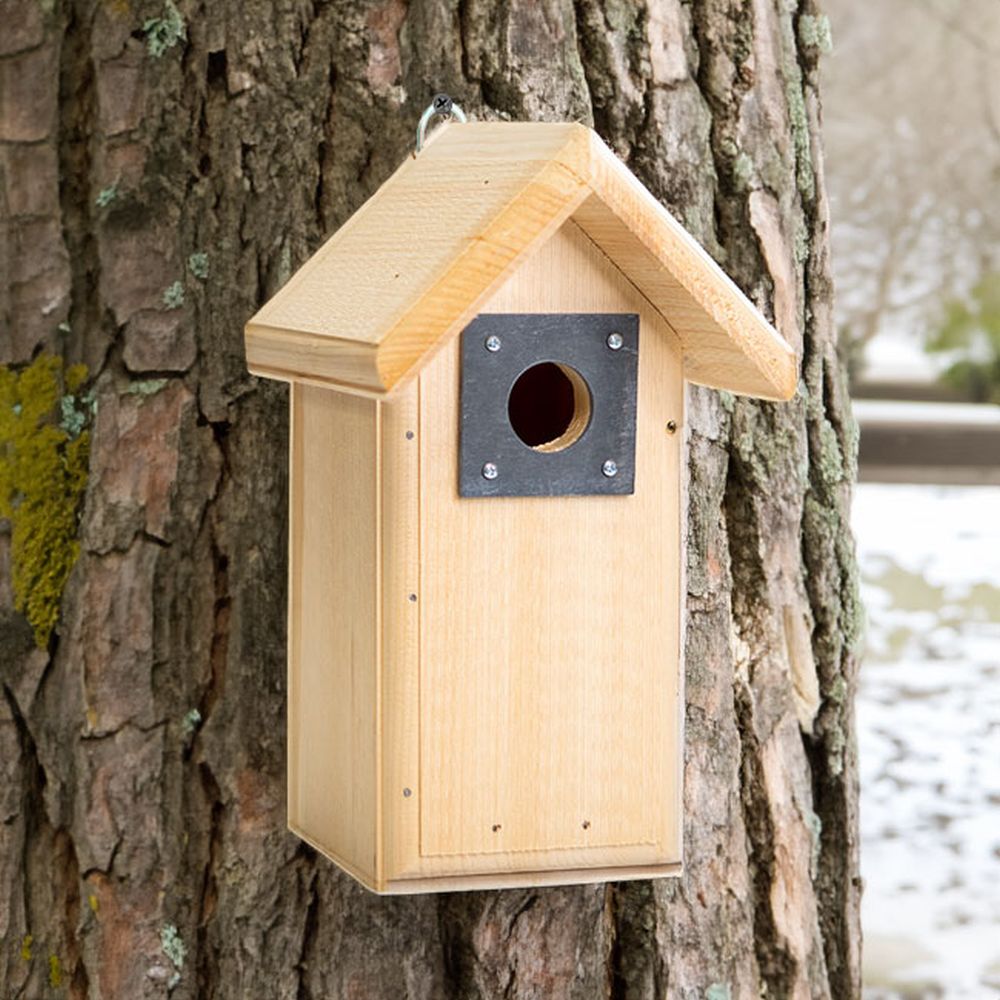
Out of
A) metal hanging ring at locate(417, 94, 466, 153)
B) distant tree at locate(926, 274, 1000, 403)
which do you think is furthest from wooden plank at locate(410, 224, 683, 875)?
distant tree at locate(926, 274, 1000, 403)

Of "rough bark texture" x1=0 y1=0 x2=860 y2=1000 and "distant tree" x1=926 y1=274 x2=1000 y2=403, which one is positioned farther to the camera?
"distant tree" x1=926 y1=274 x2=1000 y2=403

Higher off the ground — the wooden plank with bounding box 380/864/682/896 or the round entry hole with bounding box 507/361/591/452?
the round entry hole with bounding box 507/361/591/452

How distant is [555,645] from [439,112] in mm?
568

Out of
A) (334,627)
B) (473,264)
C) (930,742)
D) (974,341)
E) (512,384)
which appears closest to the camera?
(473,264)

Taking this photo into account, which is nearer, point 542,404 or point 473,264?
point 473,264

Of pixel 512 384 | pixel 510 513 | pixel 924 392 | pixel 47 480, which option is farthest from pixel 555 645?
pixel 924 392

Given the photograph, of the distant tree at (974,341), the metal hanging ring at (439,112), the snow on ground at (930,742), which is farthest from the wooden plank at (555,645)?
the distant tree at (974,341)

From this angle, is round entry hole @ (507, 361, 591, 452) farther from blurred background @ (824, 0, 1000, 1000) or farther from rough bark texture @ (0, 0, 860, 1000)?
blurred background @ (824, 0, 1000, 1000)

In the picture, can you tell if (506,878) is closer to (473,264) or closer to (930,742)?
(473,264)

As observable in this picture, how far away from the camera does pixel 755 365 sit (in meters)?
1.60

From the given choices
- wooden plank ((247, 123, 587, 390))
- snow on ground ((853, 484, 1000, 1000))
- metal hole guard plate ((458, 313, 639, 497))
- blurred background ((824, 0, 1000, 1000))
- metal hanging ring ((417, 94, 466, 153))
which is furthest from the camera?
blurred background ((824, 0, 1000, 1000))

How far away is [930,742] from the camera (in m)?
5.86

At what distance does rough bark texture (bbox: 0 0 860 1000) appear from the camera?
1835mm

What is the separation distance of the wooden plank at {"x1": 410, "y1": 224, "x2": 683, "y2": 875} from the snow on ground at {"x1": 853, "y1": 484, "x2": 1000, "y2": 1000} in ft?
9.24
